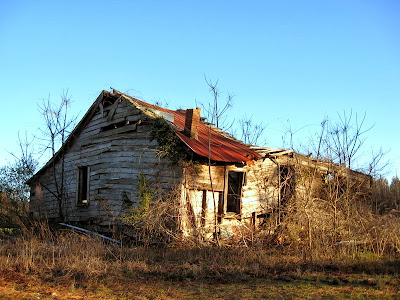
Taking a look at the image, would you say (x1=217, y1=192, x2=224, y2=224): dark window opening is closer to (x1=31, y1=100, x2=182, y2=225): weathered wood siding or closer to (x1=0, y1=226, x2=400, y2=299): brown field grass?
(x1=31, y1=100, x2=182, y2=225): weathered wood siding

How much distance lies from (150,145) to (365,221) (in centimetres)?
657

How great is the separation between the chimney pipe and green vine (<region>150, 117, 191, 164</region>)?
0.69m

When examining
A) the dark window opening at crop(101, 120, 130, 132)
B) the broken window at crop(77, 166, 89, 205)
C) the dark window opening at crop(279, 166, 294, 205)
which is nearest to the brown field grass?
the dark window opening at crop(279, 166, 294, 205)

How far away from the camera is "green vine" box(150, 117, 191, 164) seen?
1127cm

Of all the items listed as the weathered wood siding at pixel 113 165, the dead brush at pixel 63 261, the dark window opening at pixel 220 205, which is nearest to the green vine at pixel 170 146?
the weathered wood siding at pixel 113 165

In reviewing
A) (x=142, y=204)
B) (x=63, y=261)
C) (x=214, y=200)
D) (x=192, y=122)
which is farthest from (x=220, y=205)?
(x=63, y=261)

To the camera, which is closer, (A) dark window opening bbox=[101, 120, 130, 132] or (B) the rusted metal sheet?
(B) the rusted metal sheet

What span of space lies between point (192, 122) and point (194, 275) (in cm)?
550

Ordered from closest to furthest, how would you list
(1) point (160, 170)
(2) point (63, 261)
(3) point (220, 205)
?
(2) point (63, 261) → (1) point (160, 170) → (3) point (220, 205)

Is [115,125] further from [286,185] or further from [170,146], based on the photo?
[286,185]

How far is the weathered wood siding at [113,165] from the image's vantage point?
11.9 metres

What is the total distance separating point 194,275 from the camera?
732cm

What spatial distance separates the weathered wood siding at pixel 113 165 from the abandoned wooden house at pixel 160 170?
0.10 feet

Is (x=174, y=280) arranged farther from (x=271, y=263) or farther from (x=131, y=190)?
(x=131, y=190)
